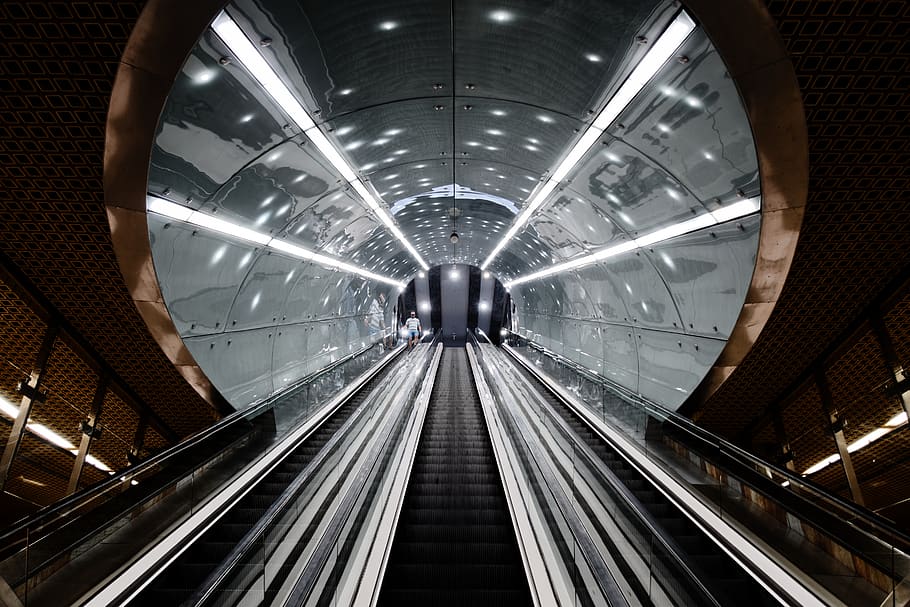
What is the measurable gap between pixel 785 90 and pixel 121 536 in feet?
19.5

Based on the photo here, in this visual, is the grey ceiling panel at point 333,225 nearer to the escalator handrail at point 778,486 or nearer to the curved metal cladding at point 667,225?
the curved metal cladding at point 667,225

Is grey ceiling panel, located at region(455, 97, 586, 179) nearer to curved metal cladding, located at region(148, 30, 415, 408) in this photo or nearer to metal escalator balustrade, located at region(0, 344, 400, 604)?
curved metal cladding, located at region(148, 30, 415, 408)

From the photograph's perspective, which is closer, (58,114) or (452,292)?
(58,114)

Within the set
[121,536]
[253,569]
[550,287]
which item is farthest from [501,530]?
[550,287]

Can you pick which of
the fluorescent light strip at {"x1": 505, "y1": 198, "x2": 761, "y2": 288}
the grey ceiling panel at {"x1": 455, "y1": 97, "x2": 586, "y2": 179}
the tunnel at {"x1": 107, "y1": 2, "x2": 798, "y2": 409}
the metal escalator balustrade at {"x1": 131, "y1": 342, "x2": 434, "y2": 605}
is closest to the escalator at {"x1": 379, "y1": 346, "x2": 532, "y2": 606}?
the metal escalator balustrade at {"x1": 131, "y1": 342, "x2": 434, "y2": 605}

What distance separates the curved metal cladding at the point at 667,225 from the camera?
4.61m

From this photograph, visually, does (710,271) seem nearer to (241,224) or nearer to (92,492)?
(241,224)

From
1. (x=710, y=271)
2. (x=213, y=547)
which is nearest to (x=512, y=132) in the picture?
(x=710, y=271)

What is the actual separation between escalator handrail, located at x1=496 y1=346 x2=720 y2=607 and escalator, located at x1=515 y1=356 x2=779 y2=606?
0.11ft

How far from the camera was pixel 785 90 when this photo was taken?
3.83 metres

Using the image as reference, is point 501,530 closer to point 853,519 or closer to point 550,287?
point 853,519

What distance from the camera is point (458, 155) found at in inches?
339

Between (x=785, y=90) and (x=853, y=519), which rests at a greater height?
(x=785, y=90)

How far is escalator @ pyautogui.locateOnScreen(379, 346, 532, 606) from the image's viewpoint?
4520 millimetres
